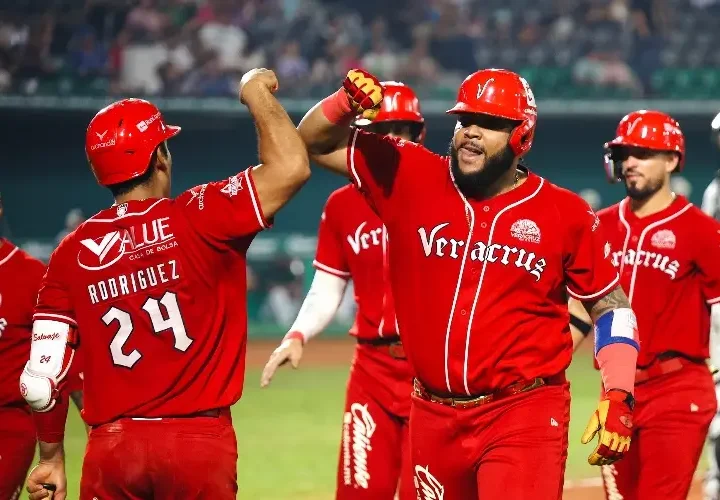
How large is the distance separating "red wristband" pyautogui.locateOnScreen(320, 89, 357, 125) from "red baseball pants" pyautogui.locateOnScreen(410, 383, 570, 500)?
124 cm

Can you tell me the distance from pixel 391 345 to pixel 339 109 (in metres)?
2.00

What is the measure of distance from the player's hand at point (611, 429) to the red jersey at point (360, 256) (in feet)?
5.93

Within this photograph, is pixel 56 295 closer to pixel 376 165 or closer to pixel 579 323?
pixel 376 165

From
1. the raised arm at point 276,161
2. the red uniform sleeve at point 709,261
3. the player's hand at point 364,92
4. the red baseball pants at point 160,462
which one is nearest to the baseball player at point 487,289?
the player's hand at point 364,92

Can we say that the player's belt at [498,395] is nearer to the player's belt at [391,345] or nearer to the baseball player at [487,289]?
the baseball player at [487,289]

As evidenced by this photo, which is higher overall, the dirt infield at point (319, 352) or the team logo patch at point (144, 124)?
the team logo patch at point (144, 124)

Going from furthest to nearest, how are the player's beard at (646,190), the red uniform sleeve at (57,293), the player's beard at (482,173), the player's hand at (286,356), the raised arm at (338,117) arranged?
1. the player's beard at (646,190)
2. the player's hand at (286,356)
3. the player's beard at (482,173)
4. the raised arm at (338,117)
5. the red uniform sleeve at (57,293)

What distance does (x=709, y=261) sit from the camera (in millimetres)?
6355

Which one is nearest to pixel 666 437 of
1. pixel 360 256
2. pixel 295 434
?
pixel 360 256

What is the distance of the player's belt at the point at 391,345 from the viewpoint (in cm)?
635

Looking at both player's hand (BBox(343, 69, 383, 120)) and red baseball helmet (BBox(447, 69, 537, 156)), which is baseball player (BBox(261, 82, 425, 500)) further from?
player's hand (BBox(343, 69, 383, 120))

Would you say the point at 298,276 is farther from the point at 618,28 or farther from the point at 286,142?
the point at 286,142

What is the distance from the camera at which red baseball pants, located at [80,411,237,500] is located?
4270mm

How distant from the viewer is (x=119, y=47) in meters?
21.5
